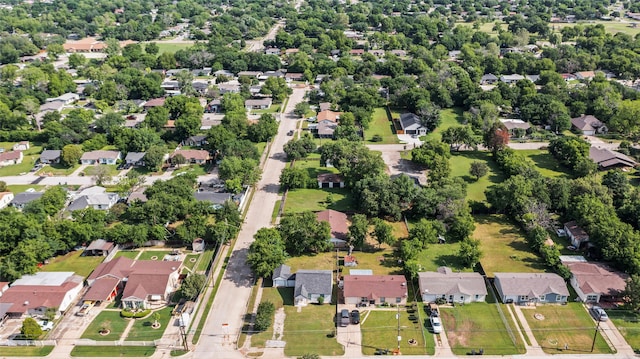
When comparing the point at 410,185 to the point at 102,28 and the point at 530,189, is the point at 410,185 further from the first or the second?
the point at 102,28

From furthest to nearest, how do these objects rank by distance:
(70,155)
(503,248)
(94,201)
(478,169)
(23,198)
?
1. (70,155)
2. (478,169)
3. (23,198)
4. (94,201)
5. (503,248)

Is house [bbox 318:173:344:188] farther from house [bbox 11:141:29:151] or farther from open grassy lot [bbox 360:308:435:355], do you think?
house [bbox 11:141:29:151]

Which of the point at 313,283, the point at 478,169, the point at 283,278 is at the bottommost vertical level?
the point at 283,278

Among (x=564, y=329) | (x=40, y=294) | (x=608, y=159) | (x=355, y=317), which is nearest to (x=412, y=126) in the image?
(x=608, y=159)

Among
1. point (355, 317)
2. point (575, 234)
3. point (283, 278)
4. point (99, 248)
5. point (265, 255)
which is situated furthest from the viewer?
point (575, 234)

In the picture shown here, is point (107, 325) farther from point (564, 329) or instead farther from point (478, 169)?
point (478, 169)

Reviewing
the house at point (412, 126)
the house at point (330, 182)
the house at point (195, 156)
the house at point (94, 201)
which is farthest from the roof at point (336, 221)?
the house at point (412, 126)
